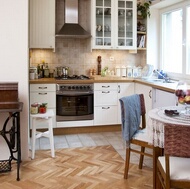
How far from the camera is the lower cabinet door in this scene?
15.8 feet

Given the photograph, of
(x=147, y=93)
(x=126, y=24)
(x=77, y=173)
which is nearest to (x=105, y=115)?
(x=147, y=93)

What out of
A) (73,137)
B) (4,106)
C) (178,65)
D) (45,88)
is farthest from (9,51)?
(178,65)

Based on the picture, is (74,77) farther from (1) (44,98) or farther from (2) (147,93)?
(2) (147,93)

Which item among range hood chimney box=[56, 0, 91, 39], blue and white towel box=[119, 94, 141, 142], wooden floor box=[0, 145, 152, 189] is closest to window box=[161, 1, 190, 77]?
range hood chimney box=[56, 0, 91, 39]

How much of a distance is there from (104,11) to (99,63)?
37.5 inches

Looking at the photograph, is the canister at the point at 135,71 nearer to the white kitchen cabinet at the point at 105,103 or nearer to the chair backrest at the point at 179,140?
the white kitchen cabinet at the point at 105,103

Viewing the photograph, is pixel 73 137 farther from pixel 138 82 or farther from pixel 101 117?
pixel 138 82

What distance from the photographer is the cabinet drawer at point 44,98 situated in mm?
4543

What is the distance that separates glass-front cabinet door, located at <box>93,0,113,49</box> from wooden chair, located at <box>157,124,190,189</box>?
316 cm

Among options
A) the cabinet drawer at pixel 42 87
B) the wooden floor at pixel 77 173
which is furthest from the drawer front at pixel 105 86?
the wooden floor at pixel 77 173

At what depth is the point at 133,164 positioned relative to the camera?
3379 millimetres

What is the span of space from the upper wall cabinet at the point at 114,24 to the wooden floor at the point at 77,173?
6.92 feet

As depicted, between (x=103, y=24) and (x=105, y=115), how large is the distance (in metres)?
1.62

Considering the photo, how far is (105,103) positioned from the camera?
4.82 m
